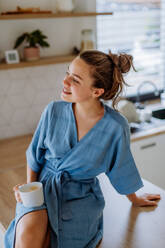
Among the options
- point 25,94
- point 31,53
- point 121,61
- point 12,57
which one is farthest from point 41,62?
point 121,61

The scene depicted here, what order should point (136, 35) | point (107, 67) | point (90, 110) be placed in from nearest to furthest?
point (107, 67) → point (90, 110) → point (136, 35)

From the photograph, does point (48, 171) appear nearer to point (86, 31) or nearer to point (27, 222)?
point (27, 222)

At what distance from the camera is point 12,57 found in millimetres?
2307

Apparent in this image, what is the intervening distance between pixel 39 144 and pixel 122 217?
0.52 metres

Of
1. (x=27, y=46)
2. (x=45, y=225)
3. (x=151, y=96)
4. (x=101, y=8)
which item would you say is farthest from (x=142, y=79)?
(x=45, y=225)

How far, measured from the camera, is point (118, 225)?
1.57 metres

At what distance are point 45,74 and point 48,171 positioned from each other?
1220 mm

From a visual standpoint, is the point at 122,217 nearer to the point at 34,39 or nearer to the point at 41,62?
the point at 41,62

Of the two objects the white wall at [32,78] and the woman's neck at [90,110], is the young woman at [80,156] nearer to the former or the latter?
the woman's neck at [90,110]

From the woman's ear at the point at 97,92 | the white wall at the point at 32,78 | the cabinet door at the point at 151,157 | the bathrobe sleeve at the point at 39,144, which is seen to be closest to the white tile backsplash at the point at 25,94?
the white wall at the point at 32,78

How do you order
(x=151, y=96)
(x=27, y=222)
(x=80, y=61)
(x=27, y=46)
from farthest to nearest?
(x=151, y=96), (x=27, y=46), (x=80, y=61), (x=27, y=222)

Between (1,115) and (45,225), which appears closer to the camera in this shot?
(45,225)

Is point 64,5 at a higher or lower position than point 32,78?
higher

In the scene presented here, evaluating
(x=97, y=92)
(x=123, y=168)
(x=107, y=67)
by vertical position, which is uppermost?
(x=107, y=67)
